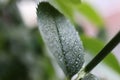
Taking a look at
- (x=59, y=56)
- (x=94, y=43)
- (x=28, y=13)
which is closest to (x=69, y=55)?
(x=59, y=56)

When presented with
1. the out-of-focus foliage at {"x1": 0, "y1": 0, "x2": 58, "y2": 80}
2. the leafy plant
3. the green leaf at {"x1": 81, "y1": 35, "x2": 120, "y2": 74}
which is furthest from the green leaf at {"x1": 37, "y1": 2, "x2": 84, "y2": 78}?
the out-of-focus foliage at {"x1": 0, "y1": 0, "x2": 58, "y2": 80}

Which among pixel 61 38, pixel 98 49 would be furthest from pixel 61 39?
pixel 98 49

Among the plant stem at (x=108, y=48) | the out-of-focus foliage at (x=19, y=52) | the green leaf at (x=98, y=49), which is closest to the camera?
the plant stem at (x=108, y=48)

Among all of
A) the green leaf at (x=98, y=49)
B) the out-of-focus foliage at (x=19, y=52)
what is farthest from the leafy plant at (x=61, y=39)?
the out-of-focus foliage at (x=19, y=52)

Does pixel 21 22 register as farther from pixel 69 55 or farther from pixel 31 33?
pixel 69 55

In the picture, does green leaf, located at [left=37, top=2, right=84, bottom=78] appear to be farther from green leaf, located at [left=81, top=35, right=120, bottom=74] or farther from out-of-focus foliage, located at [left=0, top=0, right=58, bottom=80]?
out-of-focus foliage, located at [left=0, top=0, right=58, bottom=80]

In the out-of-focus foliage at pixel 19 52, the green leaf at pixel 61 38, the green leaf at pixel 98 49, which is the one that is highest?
the green leaf at pixel 61 38

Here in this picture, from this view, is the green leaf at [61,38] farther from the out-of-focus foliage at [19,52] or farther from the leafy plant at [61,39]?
the out-of-focus foliage at [19,52]

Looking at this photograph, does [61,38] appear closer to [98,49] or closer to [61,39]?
[61,39]
